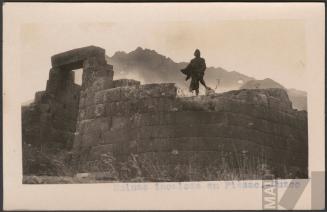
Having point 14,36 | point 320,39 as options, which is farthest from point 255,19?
point 14,36

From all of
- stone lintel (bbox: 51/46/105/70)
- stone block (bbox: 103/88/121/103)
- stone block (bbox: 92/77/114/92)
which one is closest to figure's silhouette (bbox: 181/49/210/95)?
stone block (bbox: 103/88/121/103)

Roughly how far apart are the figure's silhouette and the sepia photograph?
0.5 inches

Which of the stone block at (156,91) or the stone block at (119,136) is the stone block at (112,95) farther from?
the stone block at (119,136)

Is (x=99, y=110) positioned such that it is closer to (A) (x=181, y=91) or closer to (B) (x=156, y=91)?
(B) (x=156, y=91)

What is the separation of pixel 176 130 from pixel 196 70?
2.89ft

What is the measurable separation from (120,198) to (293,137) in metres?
2.57

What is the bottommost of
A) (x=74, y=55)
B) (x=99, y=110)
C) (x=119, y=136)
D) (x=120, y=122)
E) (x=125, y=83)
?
(x=119, y=136)

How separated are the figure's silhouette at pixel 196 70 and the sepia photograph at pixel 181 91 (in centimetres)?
1

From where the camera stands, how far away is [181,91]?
15.4 meters

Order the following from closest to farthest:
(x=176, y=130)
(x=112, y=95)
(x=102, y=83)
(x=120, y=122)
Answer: (x=176, y=130)
(x=120, y=122)
(x=112, y=95)
(x=102, y=83)

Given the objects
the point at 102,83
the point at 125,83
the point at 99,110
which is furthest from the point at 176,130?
the point at 102,83

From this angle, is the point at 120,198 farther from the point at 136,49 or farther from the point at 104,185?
the point at 136,49

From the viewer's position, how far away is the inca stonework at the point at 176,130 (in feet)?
49.8

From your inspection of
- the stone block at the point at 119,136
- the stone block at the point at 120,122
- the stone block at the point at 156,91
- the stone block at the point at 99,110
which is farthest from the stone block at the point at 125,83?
the stone block at the point at 119,136
